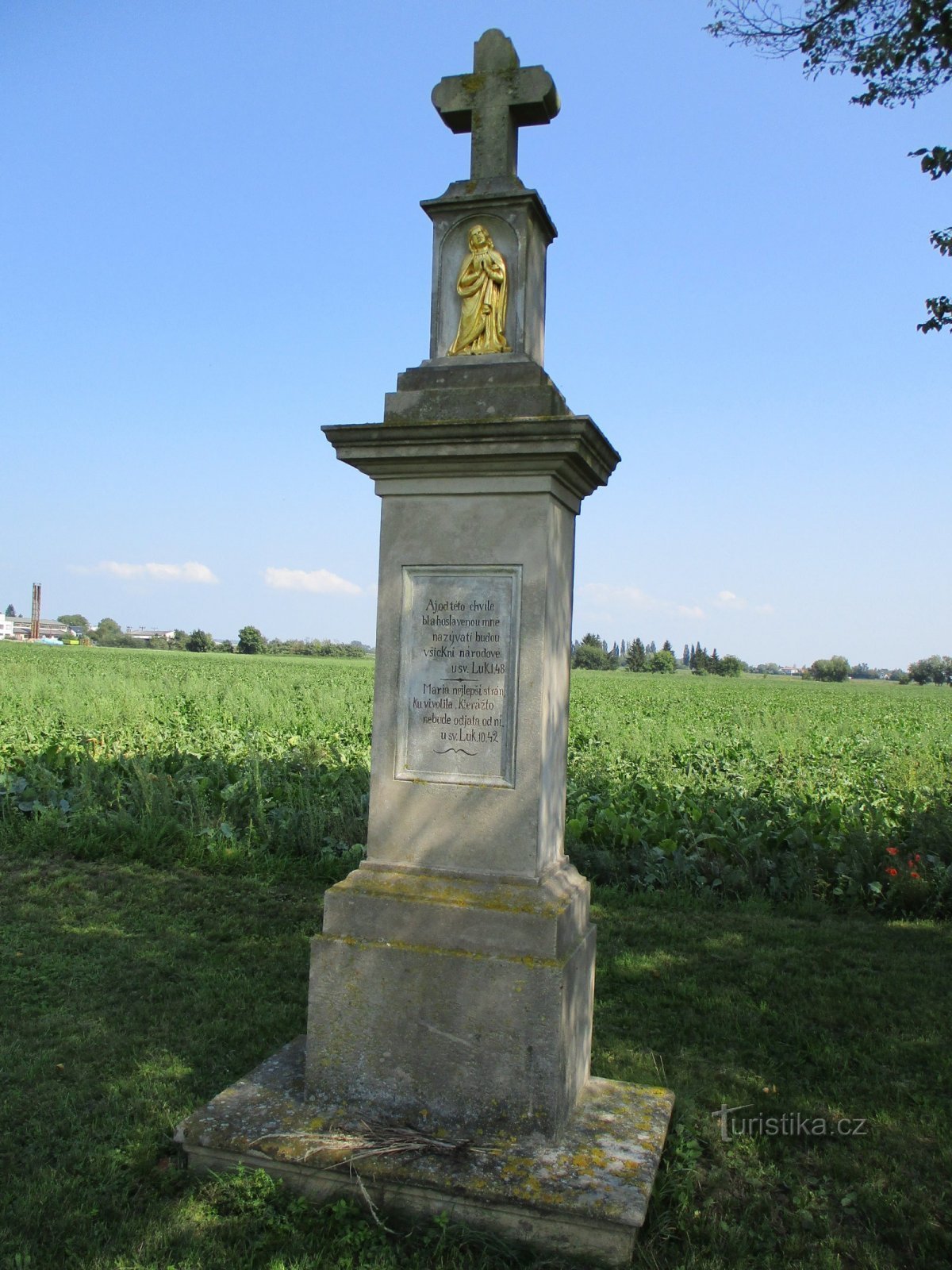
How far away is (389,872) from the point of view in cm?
374

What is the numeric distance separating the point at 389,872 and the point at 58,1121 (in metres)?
1.68

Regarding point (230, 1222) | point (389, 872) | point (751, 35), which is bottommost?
point (230, 1222)

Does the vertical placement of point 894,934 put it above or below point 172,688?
A: below

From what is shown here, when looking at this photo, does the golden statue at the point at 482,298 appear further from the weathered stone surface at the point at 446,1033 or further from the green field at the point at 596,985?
the green field at the point at 596,985

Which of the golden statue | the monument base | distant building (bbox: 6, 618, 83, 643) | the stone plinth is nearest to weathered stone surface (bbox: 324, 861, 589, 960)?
the stone plinth

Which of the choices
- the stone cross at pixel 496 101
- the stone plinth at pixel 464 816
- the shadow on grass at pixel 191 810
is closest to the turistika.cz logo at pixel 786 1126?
the stone plinth at pixel 464 816

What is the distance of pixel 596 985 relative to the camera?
5496mm

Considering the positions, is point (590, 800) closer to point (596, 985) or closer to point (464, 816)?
point (596, 985)

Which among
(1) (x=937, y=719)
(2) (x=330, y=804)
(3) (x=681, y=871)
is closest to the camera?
(3) (x=681, y=871)

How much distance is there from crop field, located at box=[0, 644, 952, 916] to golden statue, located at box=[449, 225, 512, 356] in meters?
4.86

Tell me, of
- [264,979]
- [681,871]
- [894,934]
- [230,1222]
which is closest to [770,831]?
[681,871]

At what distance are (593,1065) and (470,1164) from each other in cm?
136

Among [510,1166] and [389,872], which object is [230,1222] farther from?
[389,872]

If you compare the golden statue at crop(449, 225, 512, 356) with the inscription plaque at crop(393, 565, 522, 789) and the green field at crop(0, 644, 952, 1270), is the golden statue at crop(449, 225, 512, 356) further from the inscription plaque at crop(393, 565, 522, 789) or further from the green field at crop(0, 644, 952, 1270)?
the green field at crop(0, 644, 952, 1270)
